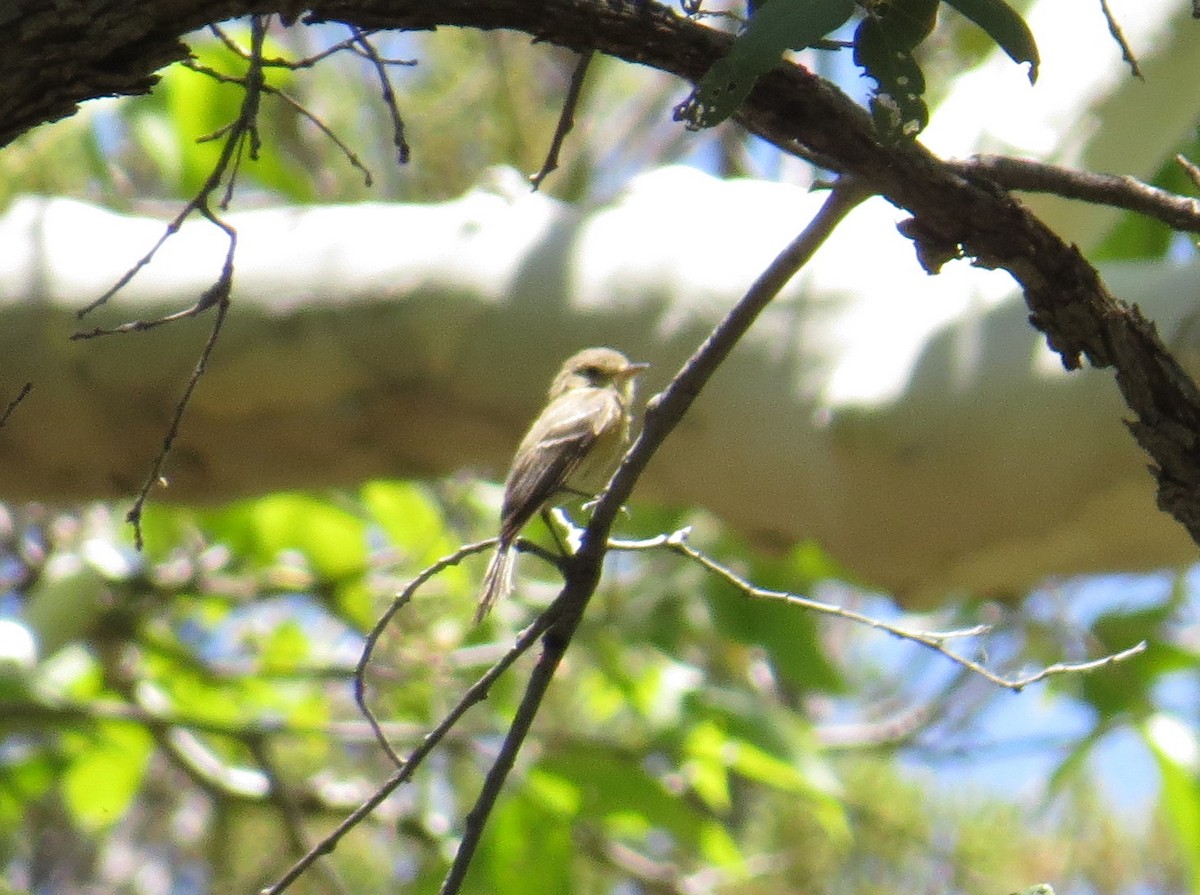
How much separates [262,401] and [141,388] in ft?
0.96

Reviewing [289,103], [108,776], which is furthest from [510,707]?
[289,103]

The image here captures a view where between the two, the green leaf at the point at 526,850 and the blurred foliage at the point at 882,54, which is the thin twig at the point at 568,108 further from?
the green leaf at the point at 526,850

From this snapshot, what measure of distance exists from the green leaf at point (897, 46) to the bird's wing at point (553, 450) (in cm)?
114

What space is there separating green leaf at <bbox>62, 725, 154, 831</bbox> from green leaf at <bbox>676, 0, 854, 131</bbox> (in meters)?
4.04

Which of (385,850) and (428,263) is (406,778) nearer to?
(428,263)

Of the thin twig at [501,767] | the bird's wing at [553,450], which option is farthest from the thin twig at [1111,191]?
the bird's wing at [553,450]

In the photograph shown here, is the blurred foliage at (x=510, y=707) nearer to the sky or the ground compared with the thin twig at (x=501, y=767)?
nearer to the sky

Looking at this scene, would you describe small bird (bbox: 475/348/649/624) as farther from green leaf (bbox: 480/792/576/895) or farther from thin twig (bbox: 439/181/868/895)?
green leaf (bbox: 480/792/576/895)

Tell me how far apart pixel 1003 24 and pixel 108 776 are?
4333 millimetres

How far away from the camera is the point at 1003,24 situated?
143 cm

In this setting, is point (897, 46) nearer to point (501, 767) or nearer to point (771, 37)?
point (771, 37)

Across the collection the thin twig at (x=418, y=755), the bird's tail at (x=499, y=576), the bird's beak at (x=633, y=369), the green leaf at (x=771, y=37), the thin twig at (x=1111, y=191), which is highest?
the bird's beak at (x=633, y=369)

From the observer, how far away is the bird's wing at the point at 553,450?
2.62 metres

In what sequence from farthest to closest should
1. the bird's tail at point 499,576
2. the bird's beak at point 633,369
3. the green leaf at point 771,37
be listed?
the bird's beak at point 633,369
the bird's tail at point 499,576
the green leaf at point 771,37
